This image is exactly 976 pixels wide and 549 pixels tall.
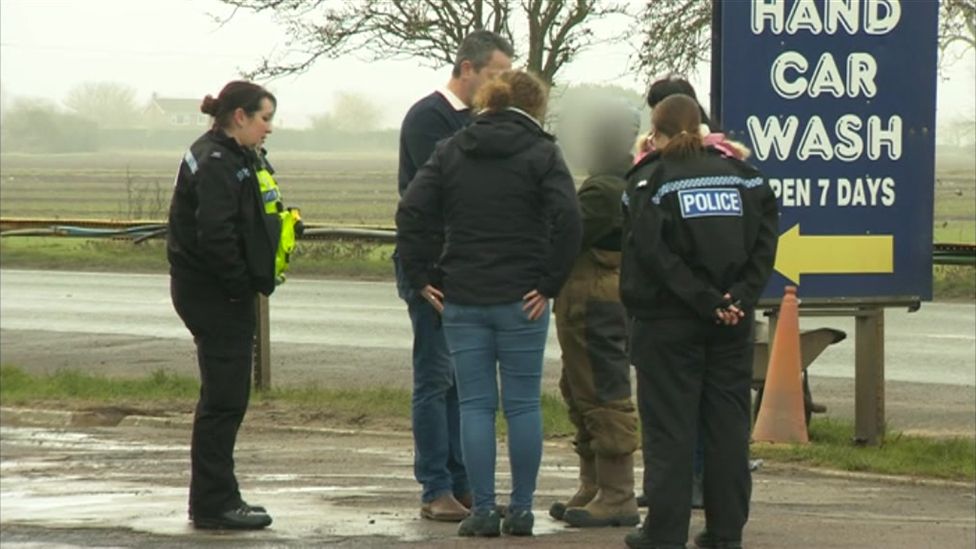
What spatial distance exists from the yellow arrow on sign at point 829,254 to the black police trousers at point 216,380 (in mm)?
3703

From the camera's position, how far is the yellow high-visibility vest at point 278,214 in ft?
26.3

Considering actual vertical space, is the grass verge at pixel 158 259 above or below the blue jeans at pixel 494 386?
below

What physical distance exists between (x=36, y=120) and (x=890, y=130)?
26.7 metres

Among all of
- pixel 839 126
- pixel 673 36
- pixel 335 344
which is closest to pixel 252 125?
pixel 839 126

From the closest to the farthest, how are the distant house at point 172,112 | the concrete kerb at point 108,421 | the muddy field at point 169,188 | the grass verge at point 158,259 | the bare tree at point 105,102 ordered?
the concrete kerb at point 108,421
the grass verge at point 158,259
the distant house at point 172,112
the muddy field at point 169,188
the bare tree at point 105,102

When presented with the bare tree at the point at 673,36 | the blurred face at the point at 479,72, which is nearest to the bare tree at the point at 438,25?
the bare tree at the point at 673,36

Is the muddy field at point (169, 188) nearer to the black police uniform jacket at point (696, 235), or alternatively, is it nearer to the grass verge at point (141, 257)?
the grass verge at point (141, 257)

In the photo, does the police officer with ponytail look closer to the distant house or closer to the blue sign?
the blue sign

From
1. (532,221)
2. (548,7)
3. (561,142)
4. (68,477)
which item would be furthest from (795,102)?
(548,7)

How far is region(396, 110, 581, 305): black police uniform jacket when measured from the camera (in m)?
7.53

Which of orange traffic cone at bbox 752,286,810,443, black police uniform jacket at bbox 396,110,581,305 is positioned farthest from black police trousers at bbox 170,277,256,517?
orange traffic cone at bbox 752,286,810,443

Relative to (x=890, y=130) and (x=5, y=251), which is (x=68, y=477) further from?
(x=5, y=251)

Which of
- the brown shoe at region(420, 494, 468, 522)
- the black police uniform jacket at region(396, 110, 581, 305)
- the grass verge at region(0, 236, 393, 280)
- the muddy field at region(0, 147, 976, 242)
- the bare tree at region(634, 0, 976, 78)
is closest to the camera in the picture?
the black police uniform jacket at region(396, 110, 581, 305)

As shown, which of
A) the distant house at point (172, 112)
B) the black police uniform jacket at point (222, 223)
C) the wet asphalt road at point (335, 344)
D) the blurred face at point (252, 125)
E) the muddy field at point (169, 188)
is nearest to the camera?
the black police uniform jacket at point (222, 223)
